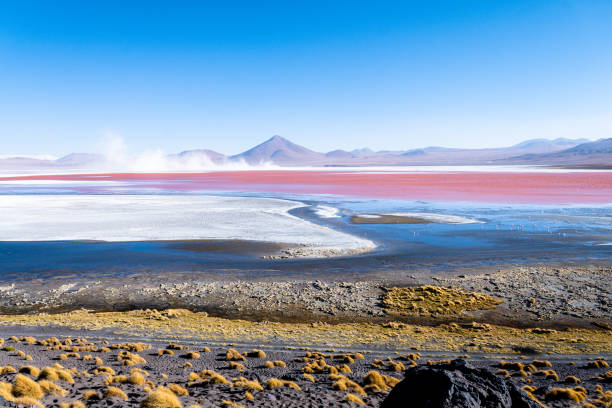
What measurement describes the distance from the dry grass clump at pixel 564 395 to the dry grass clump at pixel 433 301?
5827 mm

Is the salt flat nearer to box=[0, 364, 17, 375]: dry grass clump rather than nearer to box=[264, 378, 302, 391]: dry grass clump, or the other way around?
box=[264, 378, 302, 391]: dry grass clump

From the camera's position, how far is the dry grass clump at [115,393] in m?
7.00

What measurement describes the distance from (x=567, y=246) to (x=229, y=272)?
16.6 m

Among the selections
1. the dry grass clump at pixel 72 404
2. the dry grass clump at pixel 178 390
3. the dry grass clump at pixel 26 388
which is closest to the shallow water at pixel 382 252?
the dry grass clump at pixel 178 390

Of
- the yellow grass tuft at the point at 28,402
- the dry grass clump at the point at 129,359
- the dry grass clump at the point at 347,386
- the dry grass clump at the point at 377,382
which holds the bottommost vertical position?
the dry grass clump at the point at 377,382

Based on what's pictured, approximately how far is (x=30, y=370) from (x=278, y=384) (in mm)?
4413

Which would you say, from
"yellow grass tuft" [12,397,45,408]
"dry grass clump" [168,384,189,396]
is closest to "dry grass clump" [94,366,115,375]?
"dry grass clump" [168,384,189,396]

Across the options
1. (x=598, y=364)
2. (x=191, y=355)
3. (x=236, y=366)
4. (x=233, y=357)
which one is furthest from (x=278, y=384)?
(x=598, y=364)

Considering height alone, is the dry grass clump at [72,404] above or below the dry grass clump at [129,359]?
above

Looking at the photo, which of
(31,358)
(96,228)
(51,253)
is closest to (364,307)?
(31,358)

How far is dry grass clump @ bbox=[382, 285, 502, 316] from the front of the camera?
1403 centimetres

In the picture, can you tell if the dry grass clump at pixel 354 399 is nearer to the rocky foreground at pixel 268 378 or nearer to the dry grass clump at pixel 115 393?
the rocky foreground at pixel 268 378

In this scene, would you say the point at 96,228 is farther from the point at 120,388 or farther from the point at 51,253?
the point at 120,388

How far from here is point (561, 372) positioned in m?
9.37
